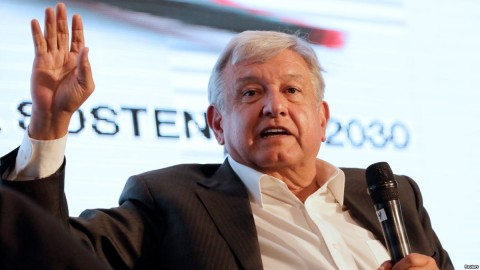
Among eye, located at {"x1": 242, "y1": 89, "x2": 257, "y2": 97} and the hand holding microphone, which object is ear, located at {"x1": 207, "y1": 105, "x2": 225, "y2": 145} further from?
the hand holding microphone

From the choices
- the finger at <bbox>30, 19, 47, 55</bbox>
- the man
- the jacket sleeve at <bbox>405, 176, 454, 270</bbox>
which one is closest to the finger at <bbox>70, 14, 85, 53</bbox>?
the man

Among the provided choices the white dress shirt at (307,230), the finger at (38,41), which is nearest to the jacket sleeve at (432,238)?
the white dress shirt at (307,230)

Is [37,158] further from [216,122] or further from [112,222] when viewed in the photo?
[216,122]

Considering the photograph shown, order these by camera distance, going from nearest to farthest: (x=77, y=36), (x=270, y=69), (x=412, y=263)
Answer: (x=412, y=263), (x=77, y=36), (x=270, y=69)

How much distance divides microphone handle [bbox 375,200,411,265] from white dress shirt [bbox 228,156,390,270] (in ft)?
1.25

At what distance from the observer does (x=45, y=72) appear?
6.62 feet

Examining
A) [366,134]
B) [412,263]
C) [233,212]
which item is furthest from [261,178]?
[366,134]

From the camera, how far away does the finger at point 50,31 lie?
205 centimetres

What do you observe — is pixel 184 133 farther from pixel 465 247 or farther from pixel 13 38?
pixel 465 247

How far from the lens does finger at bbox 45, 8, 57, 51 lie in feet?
6.72

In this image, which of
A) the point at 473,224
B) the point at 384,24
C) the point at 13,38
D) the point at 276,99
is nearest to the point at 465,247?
Result: the point at 473,224

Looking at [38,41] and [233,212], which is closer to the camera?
[38,41]

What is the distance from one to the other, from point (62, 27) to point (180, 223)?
68 cm

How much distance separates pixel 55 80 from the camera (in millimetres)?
2023
